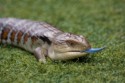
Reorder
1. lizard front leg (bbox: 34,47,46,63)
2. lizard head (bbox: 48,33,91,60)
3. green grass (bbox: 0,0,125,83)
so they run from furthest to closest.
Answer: lizard front leg (bbox: 34,47,46,63), lizard head (bbox: 48,33,91,60), green grass (bbox: 0,0,125,83)

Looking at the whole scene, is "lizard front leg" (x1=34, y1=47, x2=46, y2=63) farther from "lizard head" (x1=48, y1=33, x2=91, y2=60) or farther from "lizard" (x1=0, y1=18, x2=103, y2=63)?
"lizard head" (x1=48, y1=33, x2=91, y2=60)

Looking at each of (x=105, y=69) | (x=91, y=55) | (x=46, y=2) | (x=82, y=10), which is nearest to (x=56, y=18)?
(x=82, y=10)

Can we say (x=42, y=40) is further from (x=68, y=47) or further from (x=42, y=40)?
(x=68, y=47)

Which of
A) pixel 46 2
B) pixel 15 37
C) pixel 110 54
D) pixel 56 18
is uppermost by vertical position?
pixel 46 2

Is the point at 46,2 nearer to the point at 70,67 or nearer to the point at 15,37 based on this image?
the point at 15,37

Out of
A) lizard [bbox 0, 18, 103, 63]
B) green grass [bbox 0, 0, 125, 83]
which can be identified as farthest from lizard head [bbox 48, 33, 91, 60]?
green grass [bbox 0, 0, 125, 83]

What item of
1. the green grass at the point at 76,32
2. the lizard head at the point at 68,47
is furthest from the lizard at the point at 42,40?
the green grass at the point at 76,32
